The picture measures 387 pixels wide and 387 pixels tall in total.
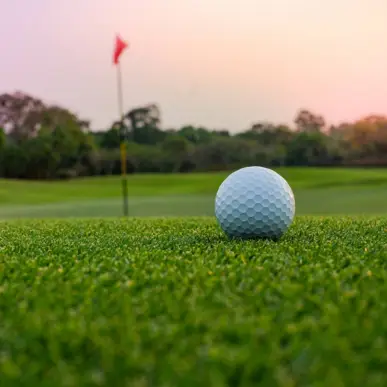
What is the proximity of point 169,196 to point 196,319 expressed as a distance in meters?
22.0

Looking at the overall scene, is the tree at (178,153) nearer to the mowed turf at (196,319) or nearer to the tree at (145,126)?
the tree at (145,126)

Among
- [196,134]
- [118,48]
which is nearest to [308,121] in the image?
[196,134]

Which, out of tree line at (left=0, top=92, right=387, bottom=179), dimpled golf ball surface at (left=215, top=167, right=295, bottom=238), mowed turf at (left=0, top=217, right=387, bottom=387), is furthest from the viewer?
tree line at (left=0, top=92, right=387, bottom=179)

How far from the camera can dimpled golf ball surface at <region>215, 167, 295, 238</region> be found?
5283 millimetres

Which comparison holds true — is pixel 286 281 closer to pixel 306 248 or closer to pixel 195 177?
pixel 306 248

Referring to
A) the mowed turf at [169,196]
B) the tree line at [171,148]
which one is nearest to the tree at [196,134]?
the tree line at [171,148]

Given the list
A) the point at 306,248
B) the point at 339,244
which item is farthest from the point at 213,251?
the point at 339,244

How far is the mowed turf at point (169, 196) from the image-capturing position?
52.3 ft

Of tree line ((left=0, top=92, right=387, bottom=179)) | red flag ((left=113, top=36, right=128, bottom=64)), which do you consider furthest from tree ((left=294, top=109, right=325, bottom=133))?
red flag ((left=113, top=36, right=128, bottom=64))

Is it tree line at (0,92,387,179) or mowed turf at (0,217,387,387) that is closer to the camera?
mowed turf at (0,217,387,387)

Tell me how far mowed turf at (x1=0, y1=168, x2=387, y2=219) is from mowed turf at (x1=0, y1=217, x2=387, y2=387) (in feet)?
34.0

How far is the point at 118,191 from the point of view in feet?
92.4

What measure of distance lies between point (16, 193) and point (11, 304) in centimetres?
2457

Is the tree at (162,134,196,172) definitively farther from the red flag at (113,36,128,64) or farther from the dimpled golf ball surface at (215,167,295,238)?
the dimpled golf ball surface at (215,167,295,238)
